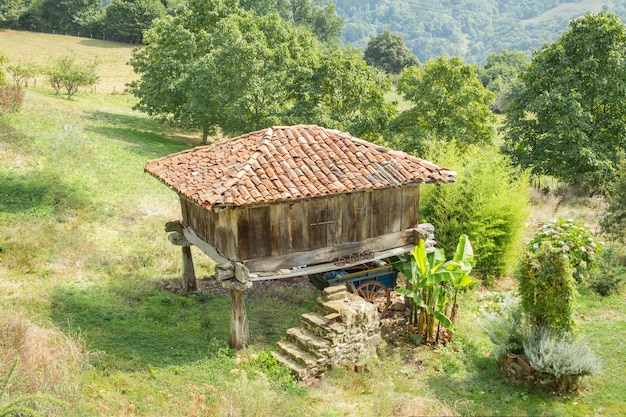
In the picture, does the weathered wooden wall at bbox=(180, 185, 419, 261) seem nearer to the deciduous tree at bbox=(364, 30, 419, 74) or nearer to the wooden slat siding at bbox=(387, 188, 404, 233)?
the wooden slat siding at bbox=(387, 188, 404, 233)

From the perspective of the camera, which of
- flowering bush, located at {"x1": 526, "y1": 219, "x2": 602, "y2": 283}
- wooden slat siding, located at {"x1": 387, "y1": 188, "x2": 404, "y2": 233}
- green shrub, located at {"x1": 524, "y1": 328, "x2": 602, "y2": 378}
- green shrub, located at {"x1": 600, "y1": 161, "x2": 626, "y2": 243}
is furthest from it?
green shrub, located at {"x1": 600, "y1": 161, "x2": 626, "y2": 243}

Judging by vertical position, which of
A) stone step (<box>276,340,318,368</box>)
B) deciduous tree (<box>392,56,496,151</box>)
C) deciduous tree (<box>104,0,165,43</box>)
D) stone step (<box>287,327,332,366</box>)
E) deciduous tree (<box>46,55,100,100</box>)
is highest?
deciduous tree (<box>104,0,165,43</box>)

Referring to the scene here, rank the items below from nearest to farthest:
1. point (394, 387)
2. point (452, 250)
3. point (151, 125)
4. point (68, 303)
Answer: point (394, 387)
point (68, 303)
point (452, 250)
point (151, 125)

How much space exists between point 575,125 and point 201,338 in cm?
1972

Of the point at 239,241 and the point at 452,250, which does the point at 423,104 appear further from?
the point at 239,241

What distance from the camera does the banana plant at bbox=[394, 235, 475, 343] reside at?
1212 cm

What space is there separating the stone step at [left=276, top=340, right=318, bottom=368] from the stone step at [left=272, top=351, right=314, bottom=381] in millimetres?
78

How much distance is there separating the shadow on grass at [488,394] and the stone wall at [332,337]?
5.54ft

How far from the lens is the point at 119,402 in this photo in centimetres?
921

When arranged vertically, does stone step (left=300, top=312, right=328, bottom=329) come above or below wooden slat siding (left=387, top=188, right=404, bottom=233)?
below

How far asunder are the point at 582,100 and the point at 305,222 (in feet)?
61.5

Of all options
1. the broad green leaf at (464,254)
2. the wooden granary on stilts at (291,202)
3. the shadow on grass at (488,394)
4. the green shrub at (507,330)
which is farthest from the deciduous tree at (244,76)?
the shadow on grass at (488,394)

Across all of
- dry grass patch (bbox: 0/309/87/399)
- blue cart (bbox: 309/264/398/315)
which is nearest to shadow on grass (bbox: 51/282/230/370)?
dry grass patch (bbox: 0/309/87/399)

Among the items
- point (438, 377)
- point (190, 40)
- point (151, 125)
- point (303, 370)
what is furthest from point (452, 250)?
point (151, 125)
